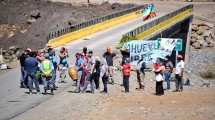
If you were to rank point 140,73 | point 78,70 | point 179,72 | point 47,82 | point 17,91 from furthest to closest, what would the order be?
point 179,72
point 140,73
point 17,91
point 78,70
point 47,82

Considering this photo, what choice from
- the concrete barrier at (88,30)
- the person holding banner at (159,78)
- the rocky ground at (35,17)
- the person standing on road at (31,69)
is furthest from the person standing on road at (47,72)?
the rocky ground at (35,17)

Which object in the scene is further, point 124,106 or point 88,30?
point 88,30

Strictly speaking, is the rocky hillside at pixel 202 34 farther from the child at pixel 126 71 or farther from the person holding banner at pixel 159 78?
the child at pixel 126 71

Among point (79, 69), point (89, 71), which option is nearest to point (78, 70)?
point (79, 69)

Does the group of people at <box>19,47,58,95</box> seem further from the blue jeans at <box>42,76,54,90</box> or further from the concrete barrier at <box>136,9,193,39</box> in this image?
the concrete barrier at <box>136,9,193,39</box>

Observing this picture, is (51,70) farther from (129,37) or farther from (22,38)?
(22,38)

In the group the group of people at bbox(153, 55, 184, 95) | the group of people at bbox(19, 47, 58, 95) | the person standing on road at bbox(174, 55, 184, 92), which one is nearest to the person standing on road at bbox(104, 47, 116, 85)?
the group of people at bbox(153, 55, 184, 95)

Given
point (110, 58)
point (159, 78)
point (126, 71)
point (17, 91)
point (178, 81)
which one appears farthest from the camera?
point (178, 81)

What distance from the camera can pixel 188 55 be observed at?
2271 inches

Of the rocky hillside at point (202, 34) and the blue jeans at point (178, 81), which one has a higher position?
the blue jeans at point (178, 81)

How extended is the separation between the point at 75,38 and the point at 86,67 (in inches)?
825

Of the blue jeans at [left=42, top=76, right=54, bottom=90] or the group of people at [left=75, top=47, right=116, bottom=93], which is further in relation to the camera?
the group of people at [left=75, top=47, right=116, bottom=93]

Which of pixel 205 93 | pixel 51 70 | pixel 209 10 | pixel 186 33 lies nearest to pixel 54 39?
pixel 205 93

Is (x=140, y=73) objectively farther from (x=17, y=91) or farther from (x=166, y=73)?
(x=17, y=91)
